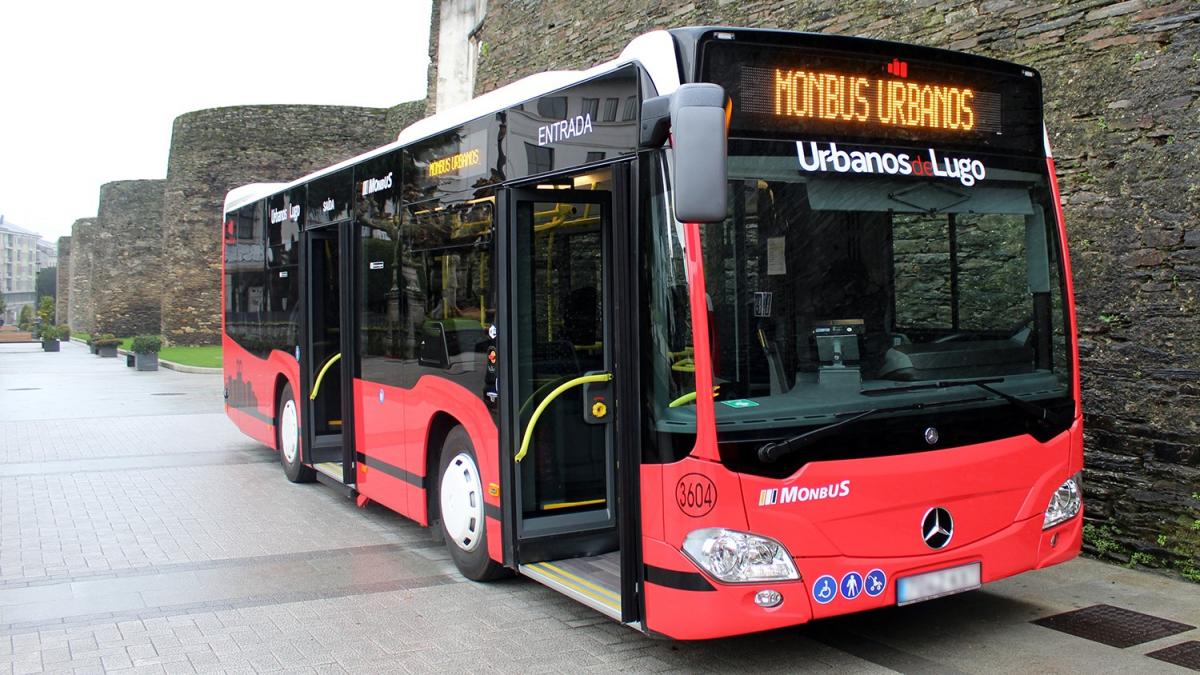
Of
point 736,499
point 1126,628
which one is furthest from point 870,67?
point 1126,628

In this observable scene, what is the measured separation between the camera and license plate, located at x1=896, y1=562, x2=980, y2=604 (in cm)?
480

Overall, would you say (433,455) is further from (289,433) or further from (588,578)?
(289,433)

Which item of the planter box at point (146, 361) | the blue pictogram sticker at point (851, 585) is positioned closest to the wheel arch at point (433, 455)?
the blue pictogram sticker at point (851, 585)

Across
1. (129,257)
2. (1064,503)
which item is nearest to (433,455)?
(1064,503)

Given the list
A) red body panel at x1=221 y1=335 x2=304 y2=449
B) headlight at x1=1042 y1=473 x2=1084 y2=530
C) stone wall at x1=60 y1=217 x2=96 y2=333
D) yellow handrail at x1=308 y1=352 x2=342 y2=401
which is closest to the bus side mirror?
headlight at x1=1042 y1=473 x2=1084 y2=530

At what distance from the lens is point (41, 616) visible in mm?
6074

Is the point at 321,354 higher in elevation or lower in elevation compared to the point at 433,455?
higher

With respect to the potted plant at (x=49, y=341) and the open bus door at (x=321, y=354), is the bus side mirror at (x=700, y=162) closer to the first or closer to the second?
the open bus door at (x=321, y=354)

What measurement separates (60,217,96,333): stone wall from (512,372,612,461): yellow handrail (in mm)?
56195

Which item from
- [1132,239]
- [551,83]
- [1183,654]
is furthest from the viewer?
[1132,239]

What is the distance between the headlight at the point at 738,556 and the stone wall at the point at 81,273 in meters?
57.8

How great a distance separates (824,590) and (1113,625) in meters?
2.08

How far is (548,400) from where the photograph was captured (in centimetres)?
596

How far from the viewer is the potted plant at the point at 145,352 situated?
2919 centimetres
